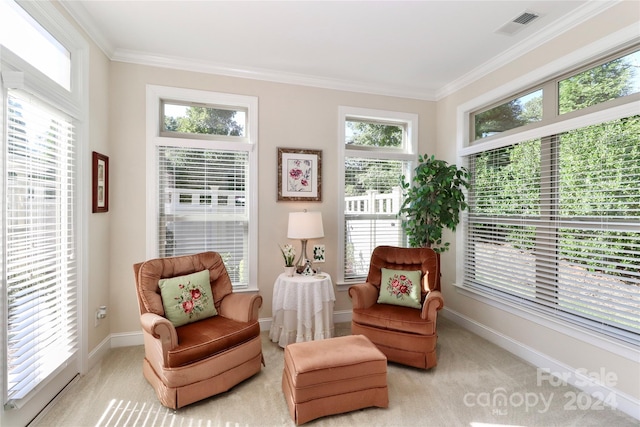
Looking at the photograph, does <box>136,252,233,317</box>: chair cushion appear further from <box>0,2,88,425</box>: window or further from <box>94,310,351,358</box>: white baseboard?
<box>94,310,351,358</box>: white baseboard

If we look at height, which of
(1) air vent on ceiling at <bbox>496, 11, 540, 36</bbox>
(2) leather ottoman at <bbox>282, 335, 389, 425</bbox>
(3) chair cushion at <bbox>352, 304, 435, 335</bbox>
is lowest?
(2) leather ottoman at <bbox>282, 335, 389, 425</bbox>

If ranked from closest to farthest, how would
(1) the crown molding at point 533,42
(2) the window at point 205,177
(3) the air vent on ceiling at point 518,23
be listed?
(1) the crown molding at point 533,42, (3) the air vent on ceiling at point 518,23, (2) the window at point 205,177

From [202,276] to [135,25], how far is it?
214 centimetres

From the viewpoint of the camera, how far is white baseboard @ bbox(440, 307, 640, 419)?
214cm

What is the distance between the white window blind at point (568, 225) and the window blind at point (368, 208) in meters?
0.96

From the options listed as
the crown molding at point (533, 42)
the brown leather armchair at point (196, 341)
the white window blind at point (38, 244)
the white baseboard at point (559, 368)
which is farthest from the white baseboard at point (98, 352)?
the crown molding at point (533, 42)

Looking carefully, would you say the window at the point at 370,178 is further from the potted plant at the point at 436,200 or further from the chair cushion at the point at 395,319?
the chair cushion at the point at 395,319

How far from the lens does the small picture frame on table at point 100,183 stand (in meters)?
2.70

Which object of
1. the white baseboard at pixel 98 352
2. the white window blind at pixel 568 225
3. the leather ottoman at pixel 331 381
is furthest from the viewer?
the white baseboard at pixel 98 352

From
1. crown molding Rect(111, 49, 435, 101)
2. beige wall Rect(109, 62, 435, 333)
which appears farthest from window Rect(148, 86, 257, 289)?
crown molding Rect(111, 49, 435, 101)

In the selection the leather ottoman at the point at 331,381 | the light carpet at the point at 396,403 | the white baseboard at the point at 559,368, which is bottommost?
the light carpet at the point at 396,403

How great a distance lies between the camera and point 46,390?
2127 mm

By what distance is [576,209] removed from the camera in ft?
8.27

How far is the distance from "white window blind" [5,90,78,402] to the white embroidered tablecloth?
1.64 meters
